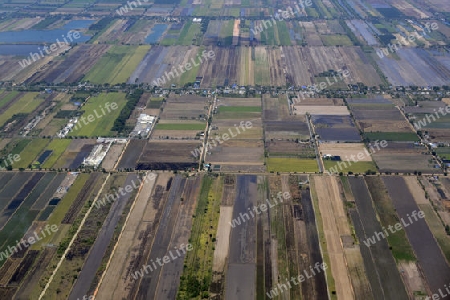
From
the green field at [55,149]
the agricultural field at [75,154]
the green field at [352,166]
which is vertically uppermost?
the green field at [55,149]

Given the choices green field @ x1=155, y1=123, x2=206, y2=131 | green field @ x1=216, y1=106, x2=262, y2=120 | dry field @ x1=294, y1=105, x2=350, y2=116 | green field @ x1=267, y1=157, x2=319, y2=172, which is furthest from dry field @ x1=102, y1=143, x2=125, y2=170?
dry field @ x1=294, y1=105, x2=350, y2=116

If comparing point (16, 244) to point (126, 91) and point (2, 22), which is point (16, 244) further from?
point (2, 22)

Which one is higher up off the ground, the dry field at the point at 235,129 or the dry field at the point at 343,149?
the dry field at the point at 235,129

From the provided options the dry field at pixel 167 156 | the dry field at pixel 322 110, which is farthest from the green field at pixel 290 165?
the dry field at pixel 322 110

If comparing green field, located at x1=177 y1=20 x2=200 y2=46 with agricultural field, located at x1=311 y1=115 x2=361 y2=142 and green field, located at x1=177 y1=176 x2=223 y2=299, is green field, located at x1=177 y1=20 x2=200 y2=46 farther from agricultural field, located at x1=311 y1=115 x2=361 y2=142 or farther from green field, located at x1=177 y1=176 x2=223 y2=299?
green field, located at x1=177 y1=176 x2=223 y2=299

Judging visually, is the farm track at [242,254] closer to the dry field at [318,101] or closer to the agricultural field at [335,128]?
the agricultural field at [335,128]

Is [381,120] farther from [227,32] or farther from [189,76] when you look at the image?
[227,32]

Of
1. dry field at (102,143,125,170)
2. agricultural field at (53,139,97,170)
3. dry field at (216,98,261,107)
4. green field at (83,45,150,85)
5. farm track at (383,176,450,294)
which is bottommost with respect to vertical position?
farm track at (383,176,450,294)

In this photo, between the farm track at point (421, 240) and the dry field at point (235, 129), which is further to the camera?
the dry field at point (235, 129)
